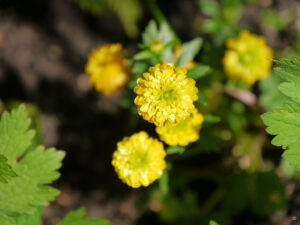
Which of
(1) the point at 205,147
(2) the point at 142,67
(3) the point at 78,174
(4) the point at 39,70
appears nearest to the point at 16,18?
(4) the point at 39,70

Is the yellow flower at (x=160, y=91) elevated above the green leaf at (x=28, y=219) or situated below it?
above

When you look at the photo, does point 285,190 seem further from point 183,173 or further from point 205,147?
point 205,147

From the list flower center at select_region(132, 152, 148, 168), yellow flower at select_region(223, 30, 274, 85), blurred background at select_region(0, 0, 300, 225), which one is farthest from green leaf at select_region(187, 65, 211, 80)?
blurred background at select_region(0, 0, 300, 225)

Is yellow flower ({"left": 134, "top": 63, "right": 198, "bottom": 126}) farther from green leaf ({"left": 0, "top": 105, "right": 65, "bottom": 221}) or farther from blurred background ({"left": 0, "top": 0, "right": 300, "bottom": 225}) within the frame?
blurred background ({"left": 0, "top": 0, "right": 300, "bottom": 225})

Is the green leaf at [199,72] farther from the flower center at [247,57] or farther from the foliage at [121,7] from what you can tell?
the foliage at [121,7]

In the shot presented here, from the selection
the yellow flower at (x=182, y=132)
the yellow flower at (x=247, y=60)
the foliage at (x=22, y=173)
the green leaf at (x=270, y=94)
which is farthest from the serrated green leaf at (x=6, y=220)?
the green leaf at (x=270, y=94)
